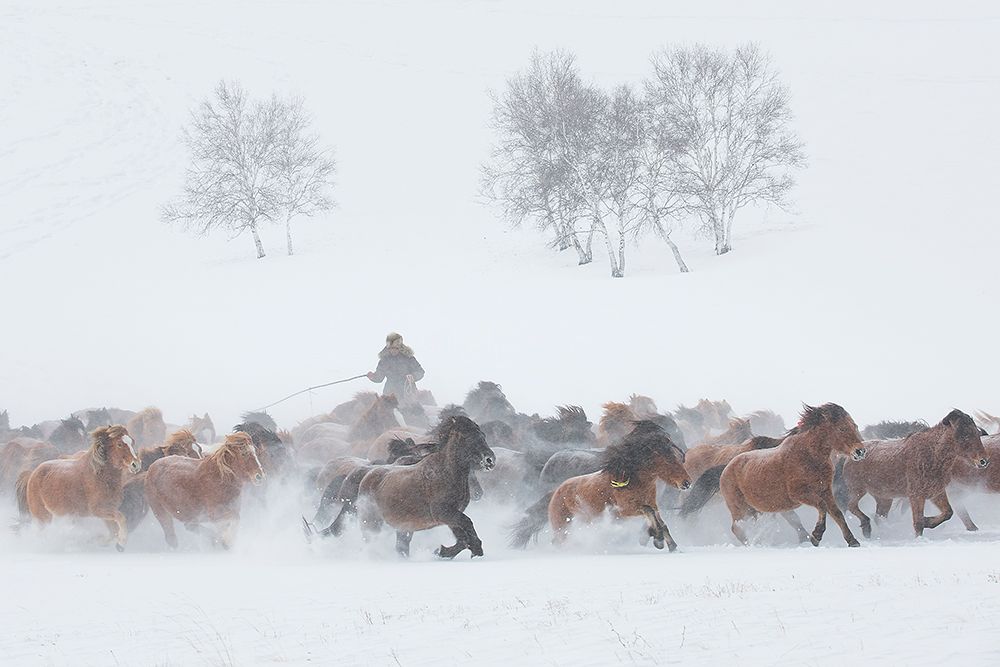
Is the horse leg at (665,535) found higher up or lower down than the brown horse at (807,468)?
lower down

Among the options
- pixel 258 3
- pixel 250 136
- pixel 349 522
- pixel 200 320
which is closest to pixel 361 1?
pixel 258 3

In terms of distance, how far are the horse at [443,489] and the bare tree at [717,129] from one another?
24.5 m

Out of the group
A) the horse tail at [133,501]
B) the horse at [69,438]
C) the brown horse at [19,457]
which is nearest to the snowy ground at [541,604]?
→ the horse tail at [133,501]

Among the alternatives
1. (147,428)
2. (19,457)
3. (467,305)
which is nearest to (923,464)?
(19,457)

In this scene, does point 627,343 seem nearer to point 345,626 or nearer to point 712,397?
point 712,397

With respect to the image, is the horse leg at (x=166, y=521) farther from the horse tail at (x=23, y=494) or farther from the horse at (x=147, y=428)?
the horse at (x=147, y=428)

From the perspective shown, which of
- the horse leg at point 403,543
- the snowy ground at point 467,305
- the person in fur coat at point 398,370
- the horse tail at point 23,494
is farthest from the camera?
the person in fur coat at point 398,370

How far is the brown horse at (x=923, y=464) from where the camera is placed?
991 cm

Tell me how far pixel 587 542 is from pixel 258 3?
267 ft

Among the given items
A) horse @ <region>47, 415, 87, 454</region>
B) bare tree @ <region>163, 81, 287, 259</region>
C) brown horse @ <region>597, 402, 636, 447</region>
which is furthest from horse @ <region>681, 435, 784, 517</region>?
bare tree @ <region>163, 81, 287, 259</region>

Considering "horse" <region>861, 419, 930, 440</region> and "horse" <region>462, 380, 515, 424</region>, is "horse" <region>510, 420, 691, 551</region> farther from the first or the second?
"horse" <region>462, 380, 515, 424</region>

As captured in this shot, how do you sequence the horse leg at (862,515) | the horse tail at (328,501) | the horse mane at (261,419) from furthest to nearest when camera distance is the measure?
the horse mane at (261,419), the horse tail at (328,501), the horse leg at (862,515)

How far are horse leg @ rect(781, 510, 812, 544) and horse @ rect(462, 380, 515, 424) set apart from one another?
645cm

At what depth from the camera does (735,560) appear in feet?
29.9
